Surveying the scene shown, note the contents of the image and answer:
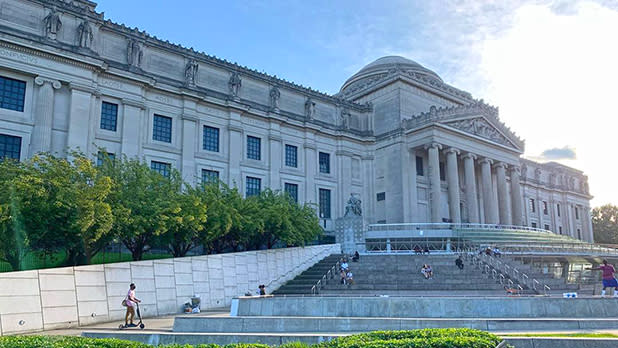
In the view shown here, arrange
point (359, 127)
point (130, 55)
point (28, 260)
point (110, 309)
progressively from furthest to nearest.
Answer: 1. point (359, 127)
2. point (130, 55)
3. point (28, 260)
4. point (110, 309)

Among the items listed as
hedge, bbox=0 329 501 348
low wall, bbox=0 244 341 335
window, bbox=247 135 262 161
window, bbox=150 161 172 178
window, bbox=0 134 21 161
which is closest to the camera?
hedge, bbox=0 329 501 348

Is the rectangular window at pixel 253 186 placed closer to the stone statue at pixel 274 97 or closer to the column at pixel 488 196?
the stone statue at pixel 274 97

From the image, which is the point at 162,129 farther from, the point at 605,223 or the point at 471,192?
the point at 605,223

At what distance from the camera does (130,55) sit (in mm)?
37594

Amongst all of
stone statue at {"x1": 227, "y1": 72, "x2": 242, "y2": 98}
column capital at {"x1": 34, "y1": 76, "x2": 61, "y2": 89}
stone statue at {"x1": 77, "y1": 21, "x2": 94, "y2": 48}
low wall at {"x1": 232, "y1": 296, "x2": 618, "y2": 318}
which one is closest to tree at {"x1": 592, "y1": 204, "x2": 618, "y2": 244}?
stone statue at {"x1": 227, "y1": 72, "x2": 242, "y2": 98}

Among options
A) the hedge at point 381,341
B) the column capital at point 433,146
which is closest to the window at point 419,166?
the column capital at point 433,146

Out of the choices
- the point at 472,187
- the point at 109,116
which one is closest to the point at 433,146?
the point at 472,187

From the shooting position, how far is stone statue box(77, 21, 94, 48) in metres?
34.5

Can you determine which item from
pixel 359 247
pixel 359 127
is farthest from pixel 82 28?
pixel 359 127

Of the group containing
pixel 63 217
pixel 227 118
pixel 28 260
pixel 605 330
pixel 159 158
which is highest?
pixel 227 118

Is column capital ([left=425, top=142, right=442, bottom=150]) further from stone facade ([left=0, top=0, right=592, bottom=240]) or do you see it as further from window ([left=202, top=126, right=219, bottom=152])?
window ([left=202, top=126, right=219, bottom=152])

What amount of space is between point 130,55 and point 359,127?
2695 cm

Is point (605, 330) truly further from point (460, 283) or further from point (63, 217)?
point (63, 217)

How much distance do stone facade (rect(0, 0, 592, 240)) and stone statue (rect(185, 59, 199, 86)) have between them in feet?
0.39
